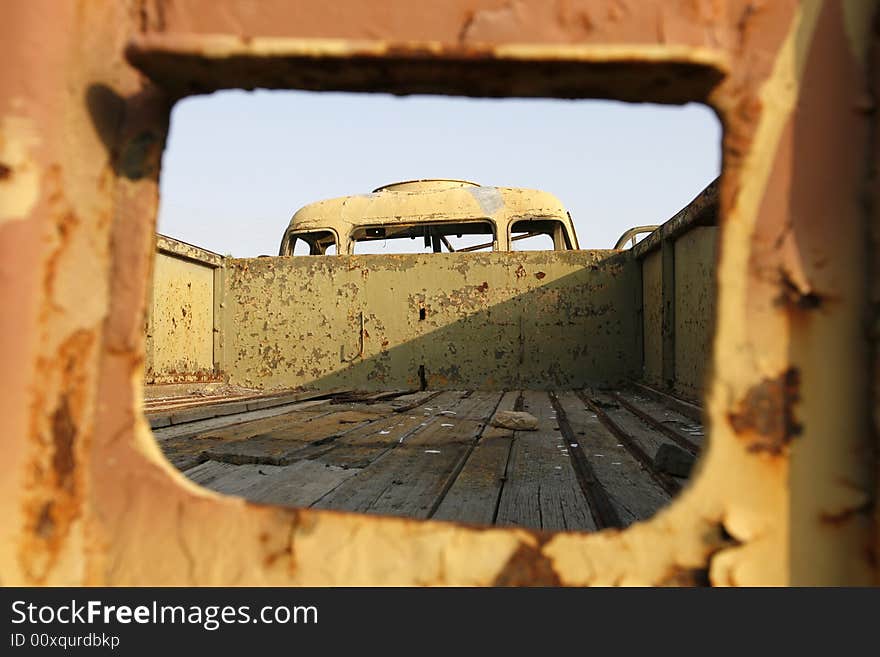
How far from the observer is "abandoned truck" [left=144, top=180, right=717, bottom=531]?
7.38 ft

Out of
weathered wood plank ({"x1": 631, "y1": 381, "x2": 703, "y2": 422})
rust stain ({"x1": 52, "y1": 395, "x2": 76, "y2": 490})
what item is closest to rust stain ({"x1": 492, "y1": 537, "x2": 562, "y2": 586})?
rust stain ({"x1": 52, "y1": 395, "x2": 76, "y2": 490})

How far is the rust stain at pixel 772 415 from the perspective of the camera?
2.23ft

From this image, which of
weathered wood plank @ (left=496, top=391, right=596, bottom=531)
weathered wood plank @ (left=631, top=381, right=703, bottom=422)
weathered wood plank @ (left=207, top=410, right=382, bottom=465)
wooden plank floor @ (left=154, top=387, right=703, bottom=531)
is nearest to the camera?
weathered wood plank @ (left=496, top=391, right=596, bottom=531)

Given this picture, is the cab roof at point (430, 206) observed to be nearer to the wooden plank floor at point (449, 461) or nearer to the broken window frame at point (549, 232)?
the broken window frame at point (549, 232)

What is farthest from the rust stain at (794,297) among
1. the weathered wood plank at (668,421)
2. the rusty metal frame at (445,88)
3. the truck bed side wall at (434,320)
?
the truck bed side wall at (434,320)

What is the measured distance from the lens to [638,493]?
5.33ft

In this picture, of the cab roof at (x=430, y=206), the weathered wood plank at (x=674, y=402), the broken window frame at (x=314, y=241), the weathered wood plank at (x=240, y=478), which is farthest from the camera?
the broken window frame at (x=314, y=241)

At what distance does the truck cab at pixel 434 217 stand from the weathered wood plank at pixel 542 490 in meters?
4.03

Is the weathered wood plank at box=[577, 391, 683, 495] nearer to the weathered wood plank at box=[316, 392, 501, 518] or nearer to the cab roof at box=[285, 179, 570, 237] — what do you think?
the weathered wood plank at box=[316, 392, 501, 518]

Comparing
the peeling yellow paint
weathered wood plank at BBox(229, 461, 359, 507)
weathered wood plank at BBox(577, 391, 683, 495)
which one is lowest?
weathered wood plank at BBox(577, 391, 683, 495)

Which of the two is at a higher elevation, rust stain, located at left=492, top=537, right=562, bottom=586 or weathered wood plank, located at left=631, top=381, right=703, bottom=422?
rust stain, located at left=492, top=537, right=562, bottom=586

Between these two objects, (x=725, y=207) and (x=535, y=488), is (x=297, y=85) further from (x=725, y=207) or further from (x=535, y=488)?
(x=535, y=488)

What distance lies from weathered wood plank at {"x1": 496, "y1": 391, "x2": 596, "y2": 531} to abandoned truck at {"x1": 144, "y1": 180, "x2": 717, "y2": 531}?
0.02m

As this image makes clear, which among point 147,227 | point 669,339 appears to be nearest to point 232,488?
point 147,227
